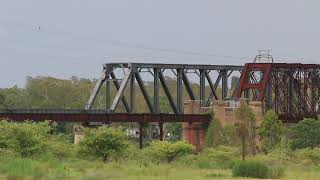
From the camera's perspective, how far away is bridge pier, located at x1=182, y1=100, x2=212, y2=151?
106 m

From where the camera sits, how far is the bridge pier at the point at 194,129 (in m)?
106

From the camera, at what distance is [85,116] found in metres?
96.1

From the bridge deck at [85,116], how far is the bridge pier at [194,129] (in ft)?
5.02

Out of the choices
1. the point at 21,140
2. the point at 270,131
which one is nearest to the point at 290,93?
the point at 270,131

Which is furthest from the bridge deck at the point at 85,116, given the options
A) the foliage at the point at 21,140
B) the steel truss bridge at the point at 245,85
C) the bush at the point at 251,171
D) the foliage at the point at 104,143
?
the bush at the point at 251,171

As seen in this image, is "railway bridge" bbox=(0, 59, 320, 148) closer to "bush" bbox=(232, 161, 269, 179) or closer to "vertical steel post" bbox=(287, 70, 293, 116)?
"vertical steel post" bbox=(287, 70, 293, 116)

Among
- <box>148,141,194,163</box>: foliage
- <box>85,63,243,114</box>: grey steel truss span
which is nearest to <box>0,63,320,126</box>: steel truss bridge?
<box>85,63,243,114</box>: grey steel truss span

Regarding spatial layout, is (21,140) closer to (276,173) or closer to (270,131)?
(276,173)

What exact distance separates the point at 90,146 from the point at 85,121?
112 ft

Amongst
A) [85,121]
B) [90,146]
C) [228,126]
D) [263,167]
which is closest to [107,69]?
[85,121]

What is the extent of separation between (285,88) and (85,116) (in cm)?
3526

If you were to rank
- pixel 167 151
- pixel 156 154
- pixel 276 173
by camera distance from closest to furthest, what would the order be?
pixel 276 173, pixel 156 154, pixel 167 151

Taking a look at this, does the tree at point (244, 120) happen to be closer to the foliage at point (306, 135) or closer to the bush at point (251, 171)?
the foliage at point (306, 135)

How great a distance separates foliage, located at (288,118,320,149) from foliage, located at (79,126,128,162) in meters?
30.3
